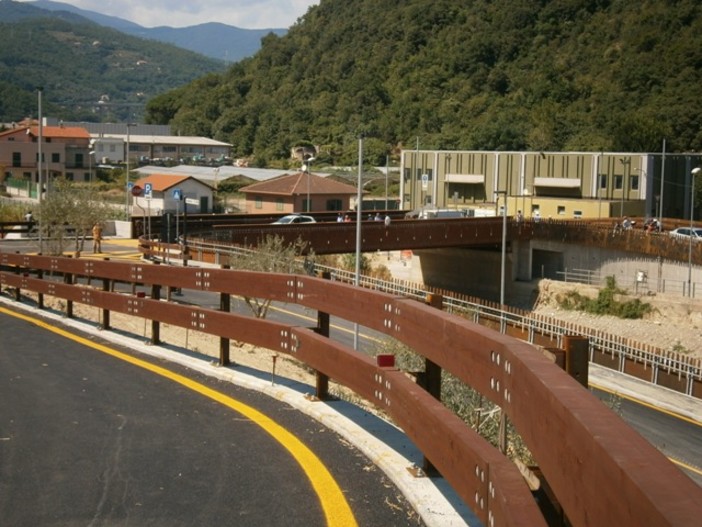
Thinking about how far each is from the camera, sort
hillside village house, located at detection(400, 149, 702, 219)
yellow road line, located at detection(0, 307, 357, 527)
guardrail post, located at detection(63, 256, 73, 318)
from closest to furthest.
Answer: yellow road line, located at detection(0, 307, 357, 527) < guardrail post, located at detection(63, 256, 73, 318) < hillside village house, located at detection(400, 149, 702, 219)

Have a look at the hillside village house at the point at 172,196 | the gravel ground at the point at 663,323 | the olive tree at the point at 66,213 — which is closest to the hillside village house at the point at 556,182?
the hillside village house at the point at 172,196

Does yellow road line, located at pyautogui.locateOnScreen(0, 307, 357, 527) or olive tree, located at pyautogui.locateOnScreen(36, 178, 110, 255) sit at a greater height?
olive tree, located at pyautogui.locateOnScreen(36, 178, 110, 255)

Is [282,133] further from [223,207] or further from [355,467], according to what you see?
[355,467]

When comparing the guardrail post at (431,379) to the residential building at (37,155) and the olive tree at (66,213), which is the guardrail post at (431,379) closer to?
the olive tree at (66,213)

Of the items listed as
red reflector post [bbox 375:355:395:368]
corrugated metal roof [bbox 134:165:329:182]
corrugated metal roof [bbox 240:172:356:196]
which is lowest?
red reflector post [bbox 375:355:395:368]

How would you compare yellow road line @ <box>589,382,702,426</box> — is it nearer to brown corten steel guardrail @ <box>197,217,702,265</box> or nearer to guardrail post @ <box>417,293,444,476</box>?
guardrail post @ <box>417,293,444,476</box>

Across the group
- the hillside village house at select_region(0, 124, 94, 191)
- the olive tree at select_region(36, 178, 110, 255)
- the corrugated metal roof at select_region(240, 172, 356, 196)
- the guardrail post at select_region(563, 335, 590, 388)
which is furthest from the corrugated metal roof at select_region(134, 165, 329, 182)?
the guardrail post at select_region(563, 335, 590, 388)

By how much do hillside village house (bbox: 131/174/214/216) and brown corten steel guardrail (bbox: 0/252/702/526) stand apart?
58.1m

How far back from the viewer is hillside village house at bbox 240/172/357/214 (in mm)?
74250

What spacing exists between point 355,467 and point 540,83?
113m

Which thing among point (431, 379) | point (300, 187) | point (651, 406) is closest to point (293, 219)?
point (300, 187)

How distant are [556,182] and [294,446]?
7265cm

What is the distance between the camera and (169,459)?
23.4 ft

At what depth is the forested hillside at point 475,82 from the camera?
4158 inches
